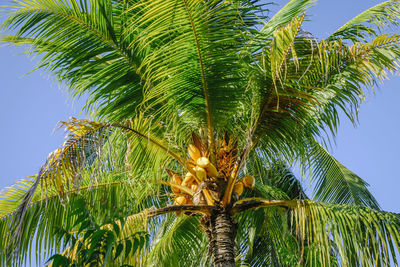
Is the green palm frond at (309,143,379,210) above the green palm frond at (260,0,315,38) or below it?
below

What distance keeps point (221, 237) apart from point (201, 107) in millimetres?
1267

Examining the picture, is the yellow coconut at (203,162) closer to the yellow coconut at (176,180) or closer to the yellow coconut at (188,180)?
the yellow coconut at (188,180)

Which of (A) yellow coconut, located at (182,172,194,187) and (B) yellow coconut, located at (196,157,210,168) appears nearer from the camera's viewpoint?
(B) yellow coconut, located at (196,157,210,168)

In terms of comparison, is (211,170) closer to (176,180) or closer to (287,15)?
(176,180)

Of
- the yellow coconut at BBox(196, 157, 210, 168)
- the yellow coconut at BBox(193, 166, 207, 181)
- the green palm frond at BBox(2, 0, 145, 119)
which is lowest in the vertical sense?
the yellow coconut at BBox(193, 166, 207, 181)

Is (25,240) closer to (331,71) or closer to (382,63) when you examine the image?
(331,71)

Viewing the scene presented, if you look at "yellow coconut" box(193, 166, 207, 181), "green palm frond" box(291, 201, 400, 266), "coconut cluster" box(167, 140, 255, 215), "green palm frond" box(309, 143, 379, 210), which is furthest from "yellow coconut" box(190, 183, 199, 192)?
"green palm frond" box(309, 143, 379, 210)

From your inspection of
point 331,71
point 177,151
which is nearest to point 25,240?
point 177,151

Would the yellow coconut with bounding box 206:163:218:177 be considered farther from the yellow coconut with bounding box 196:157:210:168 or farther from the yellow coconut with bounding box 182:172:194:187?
the yellow coconut with bounding box 182:172:194:187

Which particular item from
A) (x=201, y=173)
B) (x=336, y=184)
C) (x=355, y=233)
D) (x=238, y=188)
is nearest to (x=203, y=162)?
(x=201, y=173)

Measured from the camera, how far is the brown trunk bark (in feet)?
16.1

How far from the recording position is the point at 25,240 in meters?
5.56

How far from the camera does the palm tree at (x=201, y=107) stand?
15.3ft

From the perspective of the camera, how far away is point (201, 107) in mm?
5242
